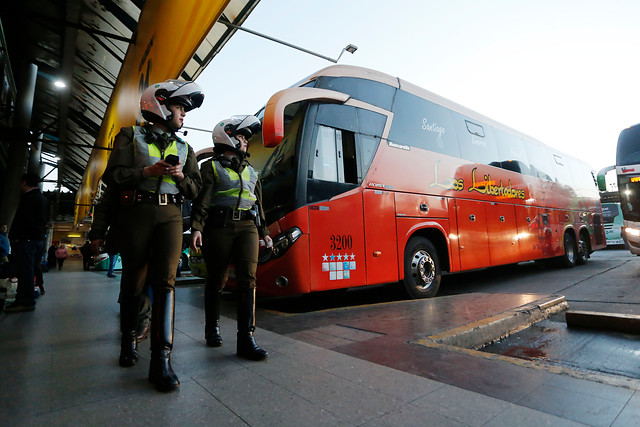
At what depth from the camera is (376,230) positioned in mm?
4703

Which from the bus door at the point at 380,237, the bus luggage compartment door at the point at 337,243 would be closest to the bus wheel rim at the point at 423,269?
the bus door at the point at 380,237

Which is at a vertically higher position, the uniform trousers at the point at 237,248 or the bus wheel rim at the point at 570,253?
the uniform trousers at the point at 237,248

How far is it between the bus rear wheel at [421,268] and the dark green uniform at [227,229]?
3.11 m

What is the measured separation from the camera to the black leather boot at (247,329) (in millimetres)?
2248

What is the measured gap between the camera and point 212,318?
2654 millimetres

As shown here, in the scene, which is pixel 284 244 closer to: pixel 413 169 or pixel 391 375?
pixel 391 375

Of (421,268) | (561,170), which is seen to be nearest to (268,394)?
(421,268)

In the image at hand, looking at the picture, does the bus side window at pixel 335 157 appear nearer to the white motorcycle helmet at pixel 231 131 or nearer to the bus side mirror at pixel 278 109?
the bus side mirror at pixel 278 109

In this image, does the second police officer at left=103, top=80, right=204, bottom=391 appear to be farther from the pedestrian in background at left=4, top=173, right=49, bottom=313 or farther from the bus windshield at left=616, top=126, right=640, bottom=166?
the bus windshield at left=616, top=126, right=640, bottom=166

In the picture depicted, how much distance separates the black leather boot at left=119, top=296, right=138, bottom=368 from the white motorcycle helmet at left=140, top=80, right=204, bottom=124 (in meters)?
1.21

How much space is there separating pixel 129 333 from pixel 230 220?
3.30 ft

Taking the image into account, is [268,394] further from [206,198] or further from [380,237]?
[380,237]

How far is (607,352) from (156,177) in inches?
147

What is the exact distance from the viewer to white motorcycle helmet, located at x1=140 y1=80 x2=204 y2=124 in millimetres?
2178
